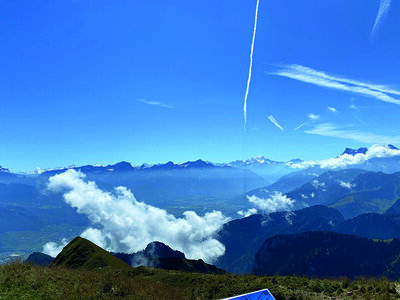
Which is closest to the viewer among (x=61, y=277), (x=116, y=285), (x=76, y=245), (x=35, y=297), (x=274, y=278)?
(x=35, y=297)

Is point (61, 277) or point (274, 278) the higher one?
point (61, 277)

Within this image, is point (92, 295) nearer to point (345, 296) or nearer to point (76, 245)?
point (345, 296)

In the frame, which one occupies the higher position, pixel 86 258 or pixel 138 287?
pixel 138 287

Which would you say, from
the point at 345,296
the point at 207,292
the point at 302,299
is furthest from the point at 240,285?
the point at 345,296

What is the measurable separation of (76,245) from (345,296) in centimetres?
10483

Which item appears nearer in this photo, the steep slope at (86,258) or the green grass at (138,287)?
the green grass at (138,287)

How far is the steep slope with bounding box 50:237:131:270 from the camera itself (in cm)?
7975

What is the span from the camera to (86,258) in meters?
87.3

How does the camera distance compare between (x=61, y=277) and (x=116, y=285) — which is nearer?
(x=116, y=285)

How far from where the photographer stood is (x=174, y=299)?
2070 cm

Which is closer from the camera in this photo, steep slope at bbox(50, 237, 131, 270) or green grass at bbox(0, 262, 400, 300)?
green grass at bbox(0, 262, 400, 300)

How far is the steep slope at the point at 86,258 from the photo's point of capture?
7975 centimetres

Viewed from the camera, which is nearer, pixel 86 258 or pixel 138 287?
pixel 138 287

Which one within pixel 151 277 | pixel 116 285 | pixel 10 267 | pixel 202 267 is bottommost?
pixel 202 267
